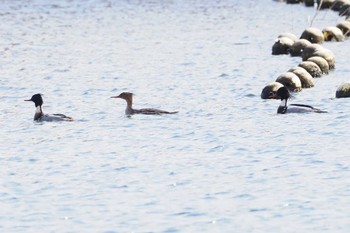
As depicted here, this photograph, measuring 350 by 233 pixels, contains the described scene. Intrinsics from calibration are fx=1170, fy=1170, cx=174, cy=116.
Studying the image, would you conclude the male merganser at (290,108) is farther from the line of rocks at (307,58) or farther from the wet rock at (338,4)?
the wet rock at (338,4)

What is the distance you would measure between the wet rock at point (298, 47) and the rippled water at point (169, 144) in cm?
54

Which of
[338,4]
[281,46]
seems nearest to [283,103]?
[281,46]

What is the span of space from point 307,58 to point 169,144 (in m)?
15.7

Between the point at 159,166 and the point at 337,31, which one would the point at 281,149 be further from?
the point at 337,31

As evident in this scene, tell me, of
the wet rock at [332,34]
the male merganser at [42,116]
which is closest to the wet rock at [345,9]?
the wet rock at [332,34]

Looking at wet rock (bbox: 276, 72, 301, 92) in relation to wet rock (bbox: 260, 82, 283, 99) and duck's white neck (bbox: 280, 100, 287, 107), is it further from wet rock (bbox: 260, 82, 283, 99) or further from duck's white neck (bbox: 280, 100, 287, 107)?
duck's white neck (bbox: 280, 100, 287, 107)

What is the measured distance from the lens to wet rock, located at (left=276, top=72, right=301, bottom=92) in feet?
113

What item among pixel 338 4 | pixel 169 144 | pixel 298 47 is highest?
pixel 338 4

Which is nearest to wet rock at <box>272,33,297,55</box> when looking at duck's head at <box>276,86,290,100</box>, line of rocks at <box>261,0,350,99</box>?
line of rocks at <box>261,0,350,99</box>

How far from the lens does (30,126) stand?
98.1 feet

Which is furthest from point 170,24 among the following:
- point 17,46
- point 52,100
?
point 52,100

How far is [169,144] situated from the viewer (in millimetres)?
26250

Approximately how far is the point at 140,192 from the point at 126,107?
34.3ft

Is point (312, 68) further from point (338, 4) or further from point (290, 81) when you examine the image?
point (338, 4)
